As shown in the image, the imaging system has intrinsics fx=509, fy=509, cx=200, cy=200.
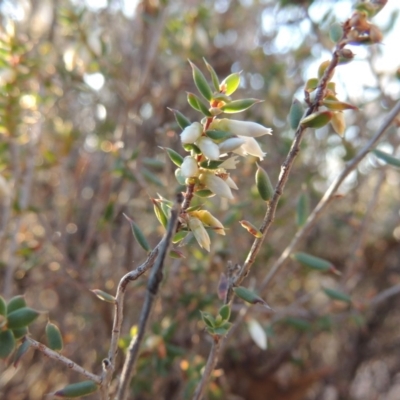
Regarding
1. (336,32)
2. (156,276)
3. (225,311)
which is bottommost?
(225,311)

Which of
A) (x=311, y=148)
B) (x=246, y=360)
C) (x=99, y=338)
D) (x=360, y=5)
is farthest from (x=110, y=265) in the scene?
(x=360, y=5)

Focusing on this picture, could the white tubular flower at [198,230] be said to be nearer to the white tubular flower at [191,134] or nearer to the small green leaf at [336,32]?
the white tubular flower at [191,134]

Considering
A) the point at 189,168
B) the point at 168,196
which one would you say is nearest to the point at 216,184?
the point at 189,168

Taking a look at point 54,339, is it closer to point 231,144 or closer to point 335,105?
point 231,144

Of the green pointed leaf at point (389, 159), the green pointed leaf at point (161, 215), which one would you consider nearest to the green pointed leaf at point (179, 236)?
the green pointed leaf at point (161, 215)

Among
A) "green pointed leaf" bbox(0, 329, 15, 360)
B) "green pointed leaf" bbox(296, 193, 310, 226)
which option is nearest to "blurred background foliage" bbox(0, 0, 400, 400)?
"green pointed leaf" bbox(296, 193, 310, 226)

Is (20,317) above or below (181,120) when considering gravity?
below

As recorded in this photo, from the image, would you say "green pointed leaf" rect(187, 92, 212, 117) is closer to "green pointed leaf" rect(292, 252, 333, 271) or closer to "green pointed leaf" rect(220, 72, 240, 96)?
"green pointed leaf" rect(220, 72, 240, 96)
